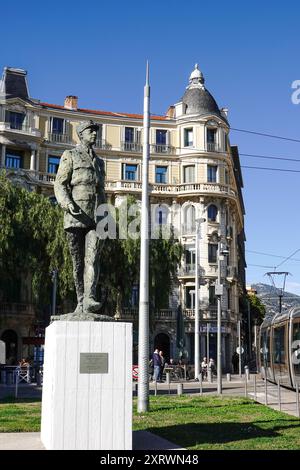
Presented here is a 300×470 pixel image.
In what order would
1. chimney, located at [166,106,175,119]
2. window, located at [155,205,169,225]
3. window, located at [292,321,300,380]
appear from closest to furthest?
window, located at [292,321,300,380], window, located at [155,205,169,225], chimney, located at [166,106,175,119]

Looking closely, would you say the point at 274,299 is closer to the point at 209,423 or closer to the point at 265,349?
the point at 265,349

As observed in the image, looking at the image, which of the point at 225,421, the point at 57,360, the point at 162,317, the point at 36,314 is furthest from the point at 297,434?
the point at 162,317

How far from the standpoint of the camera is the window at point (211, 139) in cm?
5517

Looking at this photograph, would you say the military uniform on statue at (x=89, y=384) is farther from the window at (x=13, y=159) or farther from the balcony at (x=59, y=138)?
the balcony at (x=59, y=138)

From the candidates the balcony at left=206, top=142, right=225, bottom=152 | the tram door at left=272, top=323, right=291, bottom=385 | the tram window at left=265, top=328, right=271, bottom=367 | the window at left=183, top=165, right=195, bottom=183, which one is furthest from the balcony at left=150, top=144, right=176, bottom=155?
the tram door at left=272, top=323, right=291, bottom=385

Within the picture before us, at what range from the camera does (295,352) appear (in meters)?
23.3

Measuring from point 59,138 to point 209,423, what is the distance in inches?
1673

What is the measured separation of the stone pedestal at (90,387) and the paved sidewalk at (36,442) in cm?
53

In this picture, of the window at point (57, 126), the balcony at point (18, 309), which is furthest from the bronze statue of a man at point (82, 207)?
the window at point (57, 126)

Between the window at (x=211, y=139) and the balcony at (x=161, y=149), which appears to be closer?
the window at (x=211, y=139)

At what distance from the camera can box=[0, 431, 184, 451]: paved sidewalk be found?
923cm

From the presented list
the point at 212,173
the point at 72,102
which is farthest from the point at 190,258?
the point at 72,102

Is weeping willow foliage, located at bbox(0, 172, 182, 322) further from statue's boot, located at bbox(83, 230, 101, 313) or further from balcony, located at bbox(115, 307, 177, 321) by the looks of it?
statue's boot, located at bbox(83, 230, 101, 313)

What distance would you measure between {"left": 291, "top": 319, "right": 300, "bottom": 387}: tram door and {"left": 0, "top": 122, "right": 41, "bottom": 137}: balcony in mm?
32385
